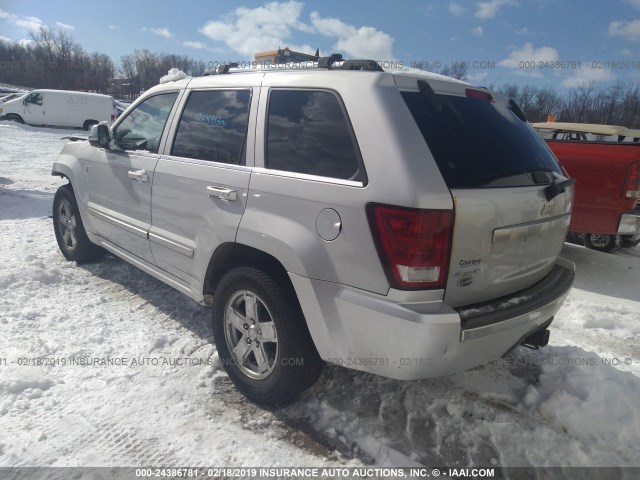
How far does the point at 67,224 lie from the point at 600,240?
7.13 meters

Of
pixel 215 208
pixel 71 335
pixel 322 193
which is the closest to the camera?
pixel 322 193

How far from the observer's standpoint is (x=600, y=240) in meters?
6.41

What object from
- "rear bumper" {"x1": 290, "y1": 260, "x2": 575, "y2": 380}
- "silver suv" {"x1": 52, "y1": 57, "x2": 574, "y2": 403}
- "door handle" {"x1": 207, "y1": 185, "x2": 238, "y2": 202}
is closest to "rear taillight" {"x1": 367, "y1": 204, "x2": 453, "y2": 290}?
"silver suv" {"x1": 52, "y1": 57, "x2": 574, "y2": 403}

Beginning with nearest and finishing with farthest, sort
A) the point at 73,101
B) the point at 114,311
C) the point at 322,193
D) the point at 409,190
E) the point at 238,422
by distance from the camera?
the point at 409,190 → the point at 322,193 → the point at 238,422 → the point at 114,311 → the point at 73,101

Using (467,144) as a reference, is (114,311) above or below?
below

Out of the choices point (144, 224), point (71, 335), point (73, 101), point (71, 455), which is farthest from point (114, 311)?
point (73, 101)

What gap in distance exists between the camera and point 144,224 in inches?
140

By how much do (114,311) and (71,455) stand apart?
1724 millimetres

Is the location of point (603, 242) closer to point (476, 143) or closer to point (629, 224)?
point (629, 224)

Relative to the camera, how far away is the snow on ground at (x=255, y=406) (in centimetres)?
235

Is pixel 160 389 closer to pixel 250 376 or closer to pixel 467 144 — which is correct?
pixel 250 376

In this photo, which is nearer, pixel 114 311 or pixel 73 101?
pixel 114 311

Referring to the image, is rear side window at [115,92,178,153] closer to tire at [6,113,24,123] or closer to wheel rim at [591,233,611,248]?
wheel rim at [591,233,611,248]

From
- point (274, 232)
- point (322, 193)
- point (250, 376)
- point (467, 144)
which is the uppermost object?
point (467, 144)
